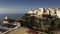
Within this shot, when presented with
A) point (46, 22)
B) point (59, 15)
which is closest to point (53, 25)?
point (46, 22)

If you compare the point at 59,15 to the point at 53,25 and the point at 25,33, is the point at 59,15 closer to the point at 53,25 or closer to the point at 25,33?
the point at 53,25

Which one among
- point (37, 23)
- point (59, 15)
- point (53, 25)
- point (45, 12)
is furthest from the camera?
point (45, 12)

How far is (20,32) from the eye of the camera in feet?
73.8

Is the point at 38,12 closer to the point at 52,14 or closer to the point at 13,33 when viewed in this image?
the point at 52,14

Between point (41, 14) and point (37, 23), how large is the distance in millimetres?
7044

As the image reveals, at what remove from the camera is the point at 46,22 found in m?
32.4

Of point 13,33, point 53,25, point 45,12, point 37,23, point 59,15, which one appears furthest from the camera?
point 45,12

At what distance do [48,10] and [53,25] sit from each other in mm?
11382

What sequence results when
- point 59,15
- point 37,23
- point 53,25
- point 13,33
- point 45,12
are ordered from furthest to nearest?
point 45,12 < point 59,15 < point 37,23 < point 53,25 < point 13,33

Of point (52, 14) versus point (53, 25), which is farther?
point (52, 14)

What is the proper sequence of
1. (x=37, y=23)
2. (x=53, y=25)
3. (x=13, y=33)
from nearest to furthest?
1. (x=13, y=33)
2. (x=53, y=25)
3. (x=37, y=23)

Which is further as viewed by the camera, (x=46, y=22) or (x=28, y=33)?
(x=46, y=22)

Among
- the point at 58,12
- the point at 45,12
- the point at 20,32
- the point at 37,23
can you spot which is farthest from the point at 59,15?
the point at 20,32

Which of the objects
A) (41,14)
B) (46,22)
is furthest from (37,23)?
(41,14)
